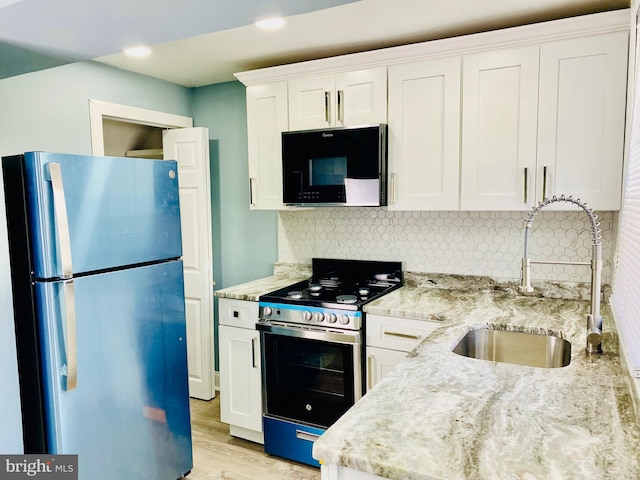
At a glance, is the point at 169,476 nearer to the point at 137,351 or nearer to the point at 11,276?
the point at 137,351

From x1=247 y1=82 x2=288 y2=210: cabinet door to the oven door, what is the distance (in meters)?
0.85

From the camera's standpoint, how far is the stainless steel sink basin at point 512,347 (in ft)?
6.30

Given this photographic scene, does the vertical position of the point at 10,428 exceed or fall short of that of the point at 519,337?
it falls short

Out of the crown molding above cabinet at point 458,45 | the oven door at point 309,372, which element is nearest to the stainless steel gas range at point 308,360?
the oven door at point 309,372

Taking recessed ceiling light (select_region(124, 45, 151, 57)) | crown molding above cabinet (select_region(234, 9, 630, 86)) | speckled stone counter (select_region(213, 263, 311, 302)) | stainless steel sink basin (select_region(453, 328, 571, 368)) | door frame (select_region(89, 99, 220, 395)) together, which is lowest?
stainless steel sink basin (select_region(453, 328, 571, 368))

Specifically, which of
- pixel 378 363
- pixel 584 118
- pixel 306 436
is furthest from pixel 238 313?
pixel 584 118

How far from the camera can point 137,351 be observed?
2.21 meters

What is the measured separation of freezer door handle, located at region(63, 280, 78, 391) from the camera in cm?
185

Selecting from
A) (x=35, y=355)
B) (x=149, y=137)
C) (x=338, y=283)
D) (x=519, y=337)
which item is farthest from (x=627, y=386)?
(x=149, y=137)

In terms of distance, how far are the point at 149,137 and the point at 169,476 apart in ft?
11.0

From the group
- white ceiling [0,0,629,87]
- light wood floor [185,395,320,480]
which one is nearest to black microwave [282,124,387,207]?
Result: white ceiling [0,0,629,87]

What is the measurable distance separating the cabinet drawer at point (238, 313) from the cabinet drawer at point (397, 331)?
0.72m

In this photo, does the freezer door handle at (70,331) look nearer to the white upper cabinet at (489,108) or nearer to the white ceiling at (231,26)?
the white ceiling at (231,26)

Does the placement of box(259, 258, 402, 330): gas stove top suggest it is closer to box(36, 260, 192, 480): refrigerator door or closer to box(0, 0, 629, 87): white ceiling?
box(36, 260, 192, 480): refrigerator door
